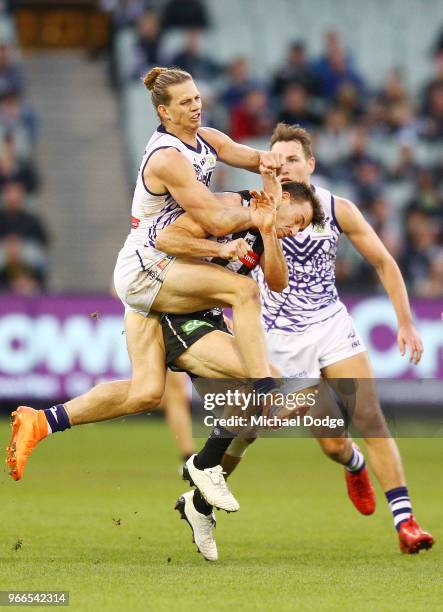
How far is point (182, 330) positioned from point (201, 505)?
3.20 ft

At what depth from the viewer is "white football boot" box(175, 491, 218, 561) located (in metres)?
7.46

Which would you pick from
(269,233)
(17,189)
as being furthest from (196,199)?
(17,189)

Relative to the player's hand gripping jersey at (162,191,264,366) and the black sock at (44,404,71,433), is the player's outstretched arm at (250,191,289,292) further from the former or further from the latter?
the black sock at (44,404,71,433)

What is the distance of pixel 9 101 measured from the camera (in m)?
18.4

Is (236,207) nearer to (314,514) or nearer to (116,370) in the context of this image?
(314,514)

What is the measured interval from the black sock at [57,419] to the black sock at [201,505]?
82 cm

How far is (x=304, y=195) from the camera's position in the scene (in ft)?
26.7

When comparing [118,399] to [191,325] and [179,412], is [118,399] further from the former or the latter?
[179,412]

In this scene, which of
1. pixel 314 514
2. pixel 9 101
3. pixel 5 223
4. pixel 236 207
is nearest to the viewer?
pixel 236 207

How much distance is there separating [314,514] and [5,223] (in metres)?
8.67

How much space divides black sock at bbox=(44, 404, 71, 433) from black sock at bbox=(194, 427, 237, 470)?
2.53 ft

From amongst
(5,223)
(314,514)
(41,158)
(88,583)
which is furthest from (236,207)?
(41,158)

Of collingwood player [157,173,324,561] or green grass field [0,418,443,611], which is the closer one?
green grass field [0,418,443,611]

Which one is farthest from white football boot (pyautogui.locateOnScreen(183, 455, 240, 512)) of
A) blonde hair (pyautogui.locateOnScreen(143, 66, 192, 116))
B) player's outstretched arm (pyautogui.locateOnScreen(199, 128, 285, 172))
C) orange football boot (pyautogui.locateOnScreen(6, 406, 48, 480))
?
blonde hair (pyautogui.locateOnScreen(143, 66, 192, 116))
